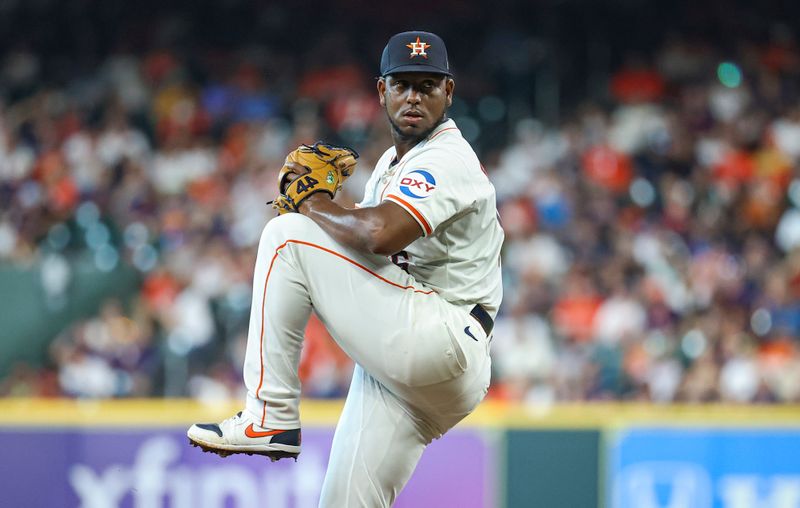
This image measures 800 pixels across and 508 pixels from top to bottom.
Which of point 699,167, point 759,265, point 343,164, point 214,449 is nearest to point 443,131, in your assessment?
point 343,164

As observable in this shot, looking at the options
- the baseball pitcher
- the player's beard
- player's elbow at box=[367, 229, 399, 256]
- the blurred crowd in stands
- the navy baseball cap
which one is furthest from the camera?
the blurred crowd in stands

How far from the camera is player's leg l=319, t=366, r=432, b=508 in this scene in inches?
159

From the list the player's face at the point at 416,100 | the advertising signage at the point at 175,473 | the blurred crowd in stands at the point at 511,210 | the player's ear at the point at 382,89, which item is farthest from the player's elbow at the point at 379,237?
the blurred crowd in stands at the point at 511,210

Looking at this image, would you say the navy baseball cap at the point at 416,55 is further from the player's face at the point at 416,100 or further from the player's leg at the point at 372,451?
the player's leg at the point at 372,451

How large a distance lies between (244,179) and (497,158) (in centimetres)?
280

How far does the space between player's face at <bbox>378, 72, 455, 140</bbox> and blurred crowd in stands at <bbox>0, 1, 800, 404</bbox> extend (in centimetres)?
530

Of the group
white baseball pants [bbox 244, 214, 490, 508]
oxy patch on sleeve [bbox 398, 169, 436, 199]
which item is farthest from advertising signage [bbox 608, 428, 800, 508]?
oxy patch on sleeve [bbox 398, 169, 436, 199]

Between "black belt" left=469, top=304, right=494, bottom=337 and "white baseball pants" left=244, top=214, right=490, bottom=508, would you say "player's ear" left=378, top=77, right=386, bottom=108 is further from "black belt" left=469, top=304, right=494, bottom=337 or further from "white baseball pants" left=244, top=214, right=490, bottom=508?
"black belt" left=469, top=304, right=494, bottom=337

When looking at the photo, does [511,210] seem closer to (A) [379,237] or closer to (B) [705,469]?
(B) [705,469]

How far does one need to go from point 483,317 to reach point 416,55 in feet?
3.09

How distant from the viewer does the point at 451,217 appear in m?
3.89

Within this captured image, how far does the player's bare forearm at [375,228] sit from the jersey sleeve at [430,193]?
3 centimetres

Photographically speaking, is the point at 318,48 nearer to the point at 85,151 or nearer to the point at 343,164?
the point at 85,151

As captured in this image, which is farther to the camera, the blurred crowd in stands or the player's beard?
the blurred crowd in stands
